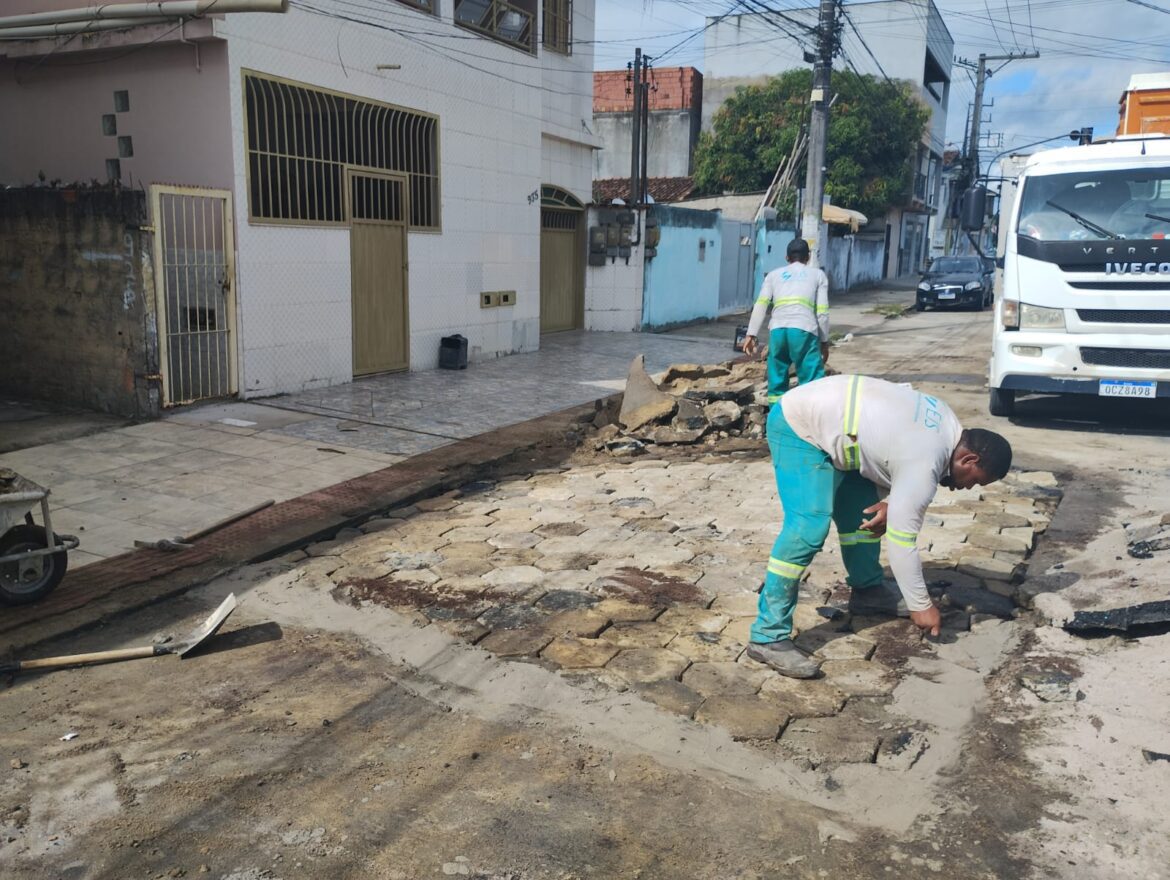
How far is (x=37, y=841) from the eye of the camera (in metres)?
3.12

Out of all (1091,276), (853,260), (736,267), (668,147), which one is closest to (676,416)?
(1091,276)

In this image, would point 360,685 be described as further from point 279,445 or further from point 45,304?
point 45,304

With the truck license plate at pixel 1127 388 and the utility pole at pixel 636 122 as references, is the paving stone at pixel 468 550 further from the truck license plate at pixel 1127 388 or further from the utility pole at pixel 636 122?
the utility pole at pixel 636 122

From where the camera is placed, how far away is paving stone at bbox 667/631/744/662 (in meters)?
Answer: 4.60

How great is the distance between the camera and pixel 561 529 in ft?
21.6

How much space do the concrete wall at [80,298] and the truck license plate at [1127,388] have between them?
9047 millimetres

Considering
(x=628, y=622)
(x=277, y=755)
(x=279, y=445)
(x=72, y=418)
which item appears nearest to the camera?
(x=277, y=755)

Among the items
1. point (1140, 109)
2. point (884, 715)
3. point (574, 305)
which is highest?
point (1140, 109)

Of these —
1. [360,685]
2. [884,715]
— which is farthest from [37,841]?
[884,715]

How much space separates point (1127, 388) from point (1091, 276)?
111 centimetres

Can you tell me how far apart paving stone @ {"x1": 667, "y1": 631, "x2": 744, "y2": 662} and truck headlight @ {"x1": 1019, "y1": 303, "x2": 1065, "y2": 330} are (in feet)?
20.3

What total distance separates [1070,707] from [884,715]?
809 mm

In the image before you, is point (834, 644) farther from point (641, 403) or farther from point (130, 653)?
point (641, 403)

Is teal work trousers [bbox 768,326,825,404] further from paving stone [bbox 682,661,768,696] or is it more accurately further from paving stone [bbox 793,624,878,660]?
paving stone [bbox 682,661,768,696]
